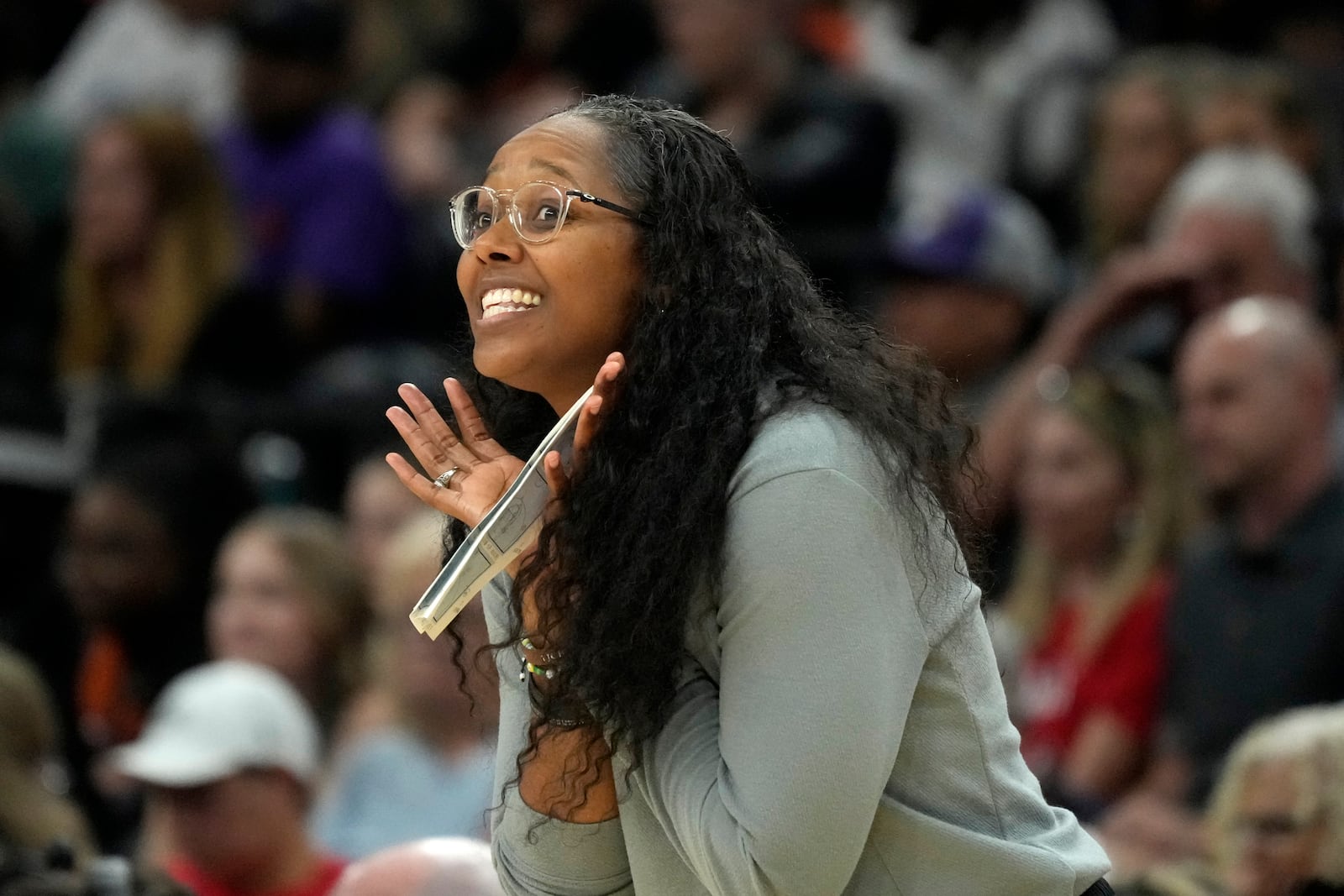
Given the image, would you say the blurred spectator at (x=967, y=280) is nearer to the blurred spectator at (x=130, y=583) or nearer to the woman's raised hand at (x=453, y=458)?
the blurred spectator at (x=130, y=583)

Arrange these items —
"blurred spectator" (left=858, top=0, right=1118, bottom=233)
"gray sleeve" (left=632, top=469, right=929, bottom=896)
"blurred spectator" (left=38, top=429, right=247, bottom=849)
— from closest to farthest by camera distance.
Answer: "gray sleeve" (left=632, top=469, right=929, bottom=896), "blurred spectator" (left=38, top=429, right=247, bottom=849), "blurred spectator" (left=858, top=0, right=1118, bottom=233)

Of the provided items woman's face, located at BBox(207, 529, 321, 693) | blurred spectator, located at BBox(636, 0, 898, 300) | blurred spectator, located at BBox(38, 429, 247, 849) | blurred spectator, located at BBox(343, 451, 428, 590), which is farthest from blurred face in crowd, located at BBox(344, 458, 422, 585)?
blurred spectator, located at BBox(636, 0, 898, 300)

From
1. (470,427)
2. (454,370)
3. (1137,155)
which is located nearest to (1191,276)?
(1137,155)

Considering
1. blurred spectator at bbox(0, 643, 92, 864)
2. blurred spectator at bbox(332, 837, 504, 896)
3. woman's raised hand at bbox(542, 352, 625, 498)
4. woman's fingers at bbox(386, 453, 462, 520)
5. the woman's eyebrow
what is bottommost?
blurred spectator at bbox(0, 643, 92, 864)

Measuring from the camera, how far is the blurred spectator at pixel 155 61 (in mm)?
7590

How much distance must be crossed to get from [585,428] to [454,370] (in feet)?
1.57

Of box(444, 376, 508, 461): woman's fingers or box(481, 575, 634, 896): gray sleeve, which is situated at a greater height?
box(444, 376, 508, 461): woman's fingers

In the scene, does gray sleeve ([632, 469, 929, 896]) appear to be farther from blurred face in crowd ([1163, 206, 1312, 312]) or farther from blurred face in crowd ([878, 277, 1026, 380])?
blurred face in crowd ([878, 277, 1026, 380])

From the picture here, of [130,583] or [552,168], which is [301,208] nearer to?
[130,583]

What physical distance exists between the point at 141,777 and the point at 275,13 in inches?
132

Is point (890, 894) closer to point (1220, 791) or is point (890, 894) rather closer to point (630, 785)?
point (630, 785)

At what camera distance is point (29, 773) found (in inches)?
163

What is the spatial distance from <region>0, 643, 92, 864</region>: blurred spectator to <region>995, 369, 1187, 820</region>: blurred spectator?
6.30 ft

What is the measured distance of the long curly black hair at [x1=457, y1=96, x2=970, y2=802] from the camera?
189cm
